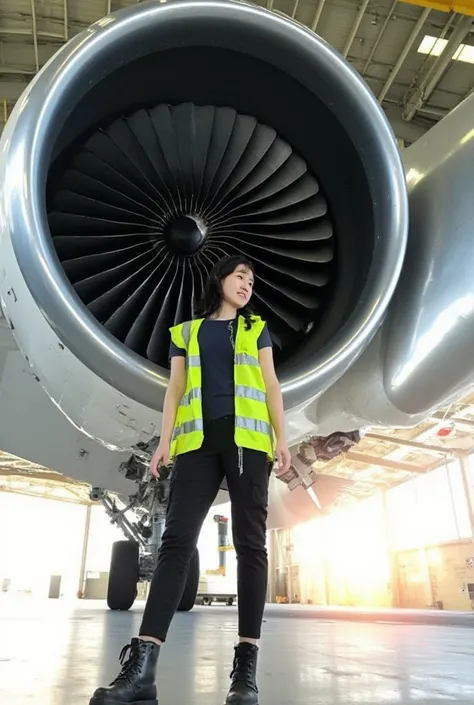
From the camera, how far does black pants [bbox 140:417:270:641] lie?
158 centimetres

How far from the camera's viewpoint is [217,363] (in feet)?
5.83

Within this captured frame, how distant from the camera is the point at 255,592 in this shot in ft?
5.23

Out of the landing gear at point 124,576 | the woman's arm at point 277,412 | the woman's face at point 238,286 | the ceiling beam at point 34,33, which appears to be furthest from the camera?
the ceiling beam at point 34,33

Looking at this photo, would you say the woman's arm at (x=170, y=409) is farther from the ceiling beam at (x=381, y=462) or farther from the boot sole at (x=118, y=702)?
the ceiling beam at (x=381, y=462)

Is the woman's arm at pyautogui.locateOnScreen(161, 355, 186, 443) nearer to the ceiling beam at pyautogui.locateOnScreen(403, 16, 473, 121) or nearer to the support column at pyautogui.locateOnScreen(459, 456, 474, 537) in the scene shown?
the ceiling beam at pyautogui.locateOnScreen(403, 16, 473, 121)

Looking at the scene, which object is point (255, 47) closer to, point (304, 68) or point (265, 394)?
point (304, 68)

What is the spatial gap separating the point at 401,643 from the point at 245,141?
228 centimetres

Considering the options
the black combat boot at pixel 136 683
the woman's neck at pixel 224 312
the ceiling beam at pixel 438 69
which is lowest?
the black combat boot at pixel 136 683

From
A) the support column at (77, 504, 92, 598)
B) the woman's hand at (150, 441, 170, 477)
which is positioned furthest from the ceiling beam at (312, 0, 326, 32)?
the support column at (77, 504, 92, 598)

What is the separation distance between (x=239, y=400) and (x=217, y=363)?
0.15 meters

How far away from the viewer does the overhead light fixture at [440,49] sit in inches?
336

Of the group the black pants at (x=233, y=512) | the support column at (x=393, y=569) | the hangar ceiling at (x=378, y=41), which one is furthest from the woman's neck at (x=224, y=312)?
the support column at (x=393, y=569)

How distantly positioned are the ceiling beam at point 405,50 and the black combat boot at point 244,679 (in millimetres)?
8796

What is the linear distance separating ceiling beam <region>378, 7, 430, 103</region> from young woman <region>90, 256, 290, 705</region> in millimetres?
8109
